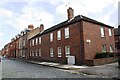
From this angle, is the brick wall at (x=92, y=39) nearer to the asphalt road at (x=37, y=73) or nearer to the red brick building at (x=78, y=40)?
the red brick building at (x=78, y=40)

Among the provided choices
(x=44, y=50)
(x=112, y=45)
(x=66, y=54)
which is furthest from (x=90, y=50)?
(x=44, y=50)

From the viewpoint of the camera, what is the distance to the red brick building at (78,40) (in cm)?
2158

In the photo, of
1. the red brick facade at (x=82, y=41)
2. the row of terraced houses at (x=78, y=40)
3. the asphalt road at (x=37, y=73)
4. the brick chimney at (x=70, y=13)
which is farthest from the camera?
the brick chimney at (x=70, y=13)

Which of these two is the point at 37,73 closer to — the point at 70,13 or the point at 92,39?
the point at 92,39

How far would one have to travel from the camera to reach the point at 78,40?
2200cm

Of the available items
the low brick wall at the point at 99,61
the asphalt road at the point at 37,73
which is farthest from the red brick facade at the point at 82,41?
the asphalt road at the point at 37,73

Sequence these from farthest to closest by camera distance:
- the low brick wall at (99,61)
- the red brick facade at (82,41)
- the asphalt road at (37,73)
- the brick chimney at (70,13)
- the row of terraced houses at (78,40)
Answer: the brick chimney at (70,13) → the row of terraced houses at (78,40) → the red brick facade at (82,41) → the low brick wall at (99,61) → the asphalt road at (37,73)

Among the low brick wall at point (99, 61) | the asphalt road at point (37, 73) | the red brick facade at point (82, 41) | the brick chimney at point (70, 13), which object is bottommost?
the asphalt road at point (37, 73)

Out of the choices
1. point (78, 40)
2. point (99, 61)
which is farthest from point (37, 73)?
point (78, 40)

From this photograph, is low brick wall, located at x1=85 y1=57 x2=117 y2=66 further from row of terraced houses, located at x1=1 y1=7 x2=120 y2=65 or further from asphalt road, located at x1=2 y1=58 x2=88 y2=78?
asphalt road, located at x1=2 y1=58 x2=88 y2=78

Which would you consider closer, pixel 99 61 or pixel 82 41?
pixel 99 61

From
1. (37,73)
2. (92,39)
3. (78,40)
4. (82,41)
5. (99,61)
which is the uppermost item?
(92,39)

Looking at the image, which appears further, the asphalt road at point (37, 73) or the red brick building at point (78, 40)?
the red brick building at point (78, 40)

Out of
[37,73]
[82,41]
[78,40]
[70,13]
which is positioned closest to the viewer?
[37,73]
